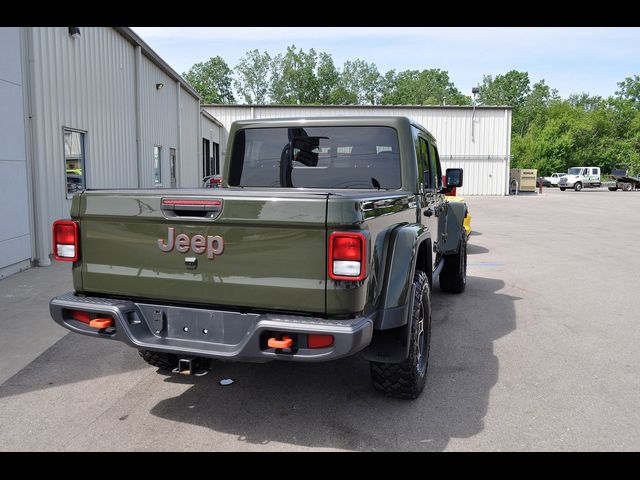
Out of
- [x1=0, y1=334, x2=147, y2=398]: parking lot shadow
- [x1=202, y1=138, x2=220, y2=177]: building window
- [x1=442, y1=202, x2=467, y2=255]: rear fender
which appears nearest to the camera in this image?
[x1=0, y1=334, x2=147, y2=398]: parking lot shadow

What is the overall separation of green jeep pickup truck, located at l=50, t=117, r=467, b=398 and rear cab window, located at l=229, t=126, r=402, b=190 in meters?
0.65

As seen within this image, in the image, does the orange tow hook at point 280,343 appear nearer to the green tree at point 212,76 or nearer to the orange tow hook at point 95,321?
the orange tow hook at point 95,321

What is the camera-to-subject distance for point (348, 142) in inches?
177

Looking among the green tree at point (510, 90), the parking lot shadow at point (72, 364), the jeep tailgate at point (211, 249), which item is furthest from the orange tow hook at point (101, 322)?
the green tree at point (510, 90)

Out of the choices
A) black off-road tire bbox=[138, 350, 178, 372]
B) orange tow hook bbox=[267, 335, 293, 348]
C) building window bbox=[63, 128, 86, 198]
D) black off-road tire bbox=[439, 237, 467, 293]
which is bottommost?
black off-road tire bbox=[138, 350, 178, 372]

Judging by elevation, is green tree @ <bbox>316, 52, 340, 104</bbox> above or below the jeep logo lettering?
above

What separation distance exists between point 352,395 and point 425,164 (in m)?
2.29

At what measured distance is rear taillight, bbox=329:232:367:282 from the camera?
9.14 ft

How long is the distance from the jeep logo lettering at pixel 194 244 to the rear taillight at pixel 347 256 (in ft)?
2.15

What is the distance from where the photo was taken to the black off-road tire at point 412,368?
351 cm

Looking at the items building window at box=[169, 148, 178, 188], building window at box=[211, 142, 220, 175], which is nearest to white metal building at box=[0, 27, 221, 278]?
building window at box=[169, 148, 178, 188]

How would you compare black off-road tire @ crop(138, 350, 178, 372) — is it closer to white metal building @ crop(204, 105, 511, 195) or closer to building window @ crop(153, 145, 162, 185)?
building window @ crop(153, 145, 162, 185)
